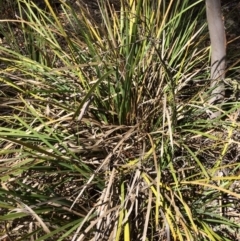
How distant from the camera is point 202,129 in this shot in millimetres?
2094

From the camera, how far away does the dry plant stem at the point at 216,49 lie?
1942mm

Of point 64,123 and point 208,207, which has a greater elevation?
point 64,123

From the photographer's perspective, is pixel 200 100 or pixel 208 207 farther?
pixel 200 100

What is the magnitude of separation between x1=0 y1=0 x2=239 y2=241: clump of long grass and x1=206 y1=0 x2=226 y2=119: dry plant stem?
0.20 feet

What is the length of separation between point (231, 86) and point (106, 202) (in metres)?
0.84

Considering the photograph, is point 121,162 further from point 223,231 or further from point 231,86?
point 231,86

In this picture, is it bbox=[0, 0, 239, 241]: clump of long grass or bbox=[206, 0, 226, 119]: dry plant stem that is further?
bbox=[206, 0, 226, 119]: dry plant stem

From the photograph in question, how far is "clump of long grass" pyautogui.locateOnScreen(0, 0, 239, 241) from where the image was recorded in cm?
173

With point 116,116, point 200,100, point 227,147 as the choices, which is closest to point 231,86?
point 200,100

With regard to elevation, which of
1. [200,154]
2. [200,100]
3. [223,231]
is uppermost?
[200,100]

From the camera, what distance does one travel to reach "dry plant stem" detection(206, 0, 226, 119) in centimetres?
194

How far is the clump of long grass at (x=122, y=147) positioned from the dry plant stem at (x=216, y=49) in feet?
0.20

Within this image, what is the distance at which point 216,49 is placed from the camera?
2.06m

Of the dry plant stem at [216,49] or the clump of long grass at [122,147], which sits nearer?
the clump of long grass at [122,147]
